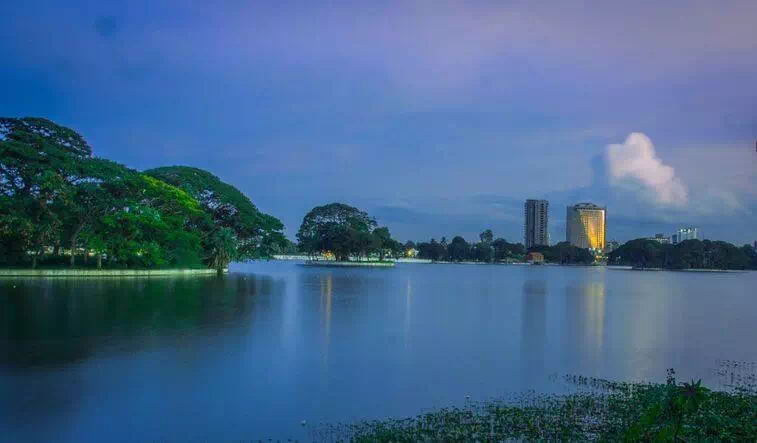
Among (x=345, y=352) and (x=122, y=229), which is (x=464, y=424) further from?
(x=122, y=229)

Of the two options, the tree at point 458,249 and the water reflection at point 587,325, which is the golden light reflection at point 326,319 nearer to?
the water reflection at point 587,325

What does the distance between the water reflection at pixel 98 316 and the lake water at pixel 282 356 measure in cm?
9

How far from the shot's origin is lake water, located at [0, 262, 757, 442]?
403 inches

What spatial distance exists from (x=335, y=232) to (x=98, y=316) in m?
82.4

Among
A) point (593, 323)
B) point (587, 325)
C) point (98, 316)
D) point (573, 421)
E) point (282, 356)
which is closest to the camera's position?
point (573, 421)

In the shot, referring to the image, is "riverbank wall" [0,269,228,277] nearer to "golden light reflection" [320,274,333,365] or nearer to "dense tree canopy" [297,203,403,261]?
"golden light reflection" [320,274,333,365]

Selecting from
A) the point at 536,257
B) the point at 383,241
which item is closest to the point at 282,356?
the point at 383,241

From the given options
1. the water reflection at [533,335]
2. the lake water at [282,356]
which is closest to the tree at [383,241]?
the water reflection at [533,335]

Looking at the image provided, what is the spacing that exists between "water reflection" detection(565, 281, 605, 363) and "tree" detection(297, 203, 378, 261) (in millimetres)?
67946

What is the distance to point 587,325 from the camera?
24.3m

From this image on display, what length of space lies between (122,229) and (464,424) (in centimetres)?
4122

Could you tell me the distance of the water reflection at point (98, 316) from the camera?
50.6ft

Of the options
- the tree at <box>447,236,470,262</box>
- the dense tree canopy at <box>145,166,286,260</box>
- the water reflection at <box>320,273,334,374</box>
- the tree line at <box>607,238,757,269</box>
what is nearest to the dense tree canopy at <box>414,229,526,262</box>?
the tree at <box>447,236,470,262</box>

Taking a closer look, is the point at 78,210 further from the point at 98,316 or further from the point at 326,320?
the point at 326,320
